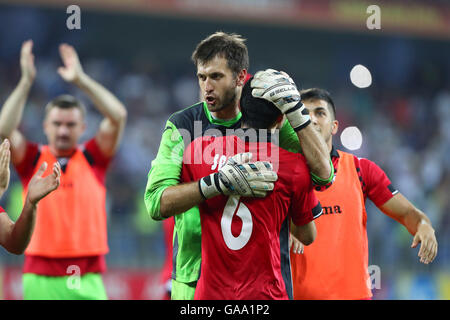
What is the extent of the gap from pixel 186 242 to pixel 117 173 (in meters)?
7.79

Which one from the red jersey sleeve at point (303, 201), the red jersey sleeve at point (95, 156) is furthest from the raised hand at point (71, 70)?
the red jersey sleeve at point (303, 201)

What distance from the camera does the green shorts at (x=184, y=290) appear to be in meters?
3.62

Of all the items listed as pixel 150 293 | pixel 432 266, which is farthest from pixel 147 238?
pixel 432 266

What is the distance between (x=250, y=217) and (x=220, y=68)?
2.94 ft

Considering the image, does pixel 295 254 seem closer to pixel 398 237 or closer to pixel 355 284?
pixel 355 284

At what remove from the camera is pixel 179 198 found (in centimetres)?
304

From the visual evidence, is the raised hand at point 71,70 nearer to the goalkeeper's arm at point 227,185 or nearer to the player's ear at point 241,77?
the player's ear at point 241,77

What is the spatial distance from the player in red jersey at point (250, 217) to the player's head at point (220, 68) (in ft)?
0.98

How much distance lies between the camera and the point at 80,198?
5484 mm

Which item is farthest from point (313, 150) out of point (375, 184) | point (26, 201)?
point (26, 201)

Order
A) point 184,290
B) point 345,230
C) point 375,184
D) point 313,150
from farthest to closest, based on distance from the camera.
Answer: point 375,184 < point 345,230 < point 184,290 < point 313,150

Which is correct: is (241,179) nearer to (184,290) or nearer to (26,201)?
(184,290)

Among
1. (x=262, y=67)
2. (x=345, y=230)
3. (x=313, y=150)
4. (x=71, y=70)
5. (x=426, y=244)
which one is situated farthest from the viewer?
(x=262, y=67)

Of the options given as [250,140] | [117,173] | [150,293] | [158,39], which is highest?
[158,39]
